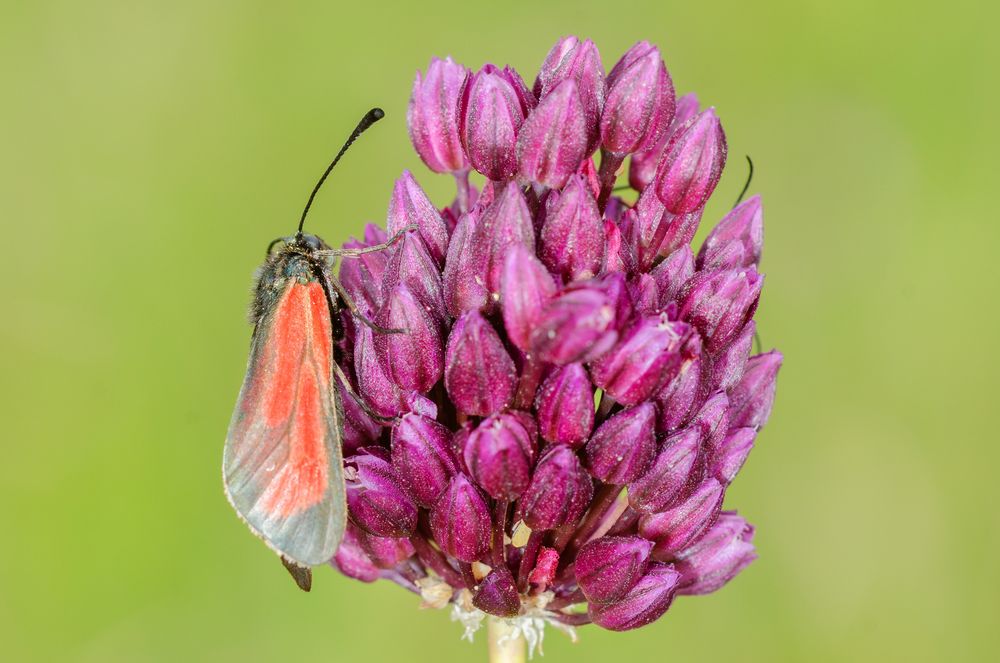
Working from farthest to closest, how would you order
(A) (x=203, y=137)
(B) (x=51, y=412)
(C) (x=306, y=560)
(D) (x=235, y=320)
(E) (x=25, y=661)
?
(A) (x=203, y=137)
(D) (x=235, y=320)
(B) (x=51, y=412)
(E) (x=25, y=661)
(C) (x=306, y=560)

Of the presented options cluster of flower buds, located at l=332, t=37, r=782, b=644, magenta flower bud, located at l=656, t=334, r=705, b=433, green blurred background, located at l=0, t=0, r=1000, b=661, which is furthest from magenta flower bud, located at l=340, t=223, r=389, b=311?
green blurred background, located at l=0, t=0, r=1000, b=661

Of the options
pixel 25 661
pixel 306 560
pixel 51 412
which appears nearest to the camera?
pixel 306 560

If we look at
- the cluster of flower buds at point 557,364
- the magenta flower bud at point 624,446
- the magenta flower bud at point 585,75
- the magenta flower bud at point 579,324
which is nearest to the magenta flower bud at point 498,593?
the cluster of flower buds at point 557,364

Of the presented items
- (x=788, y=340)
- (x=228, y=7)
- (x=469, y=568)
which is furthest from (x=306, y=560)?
(x=228, y=7)

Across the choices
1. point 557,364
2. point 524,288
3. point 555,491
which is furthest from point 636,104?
point 555,491

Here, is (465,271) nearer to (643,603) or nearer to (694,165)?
(694,165)

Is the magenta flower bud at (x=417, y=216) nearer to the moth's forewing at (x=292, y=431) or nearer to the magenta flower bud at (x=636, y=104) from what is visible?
the moth's forewing at (x=292, y=431)

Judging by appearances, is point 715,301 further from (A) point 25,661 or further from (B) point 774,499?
(A) point 25,661
